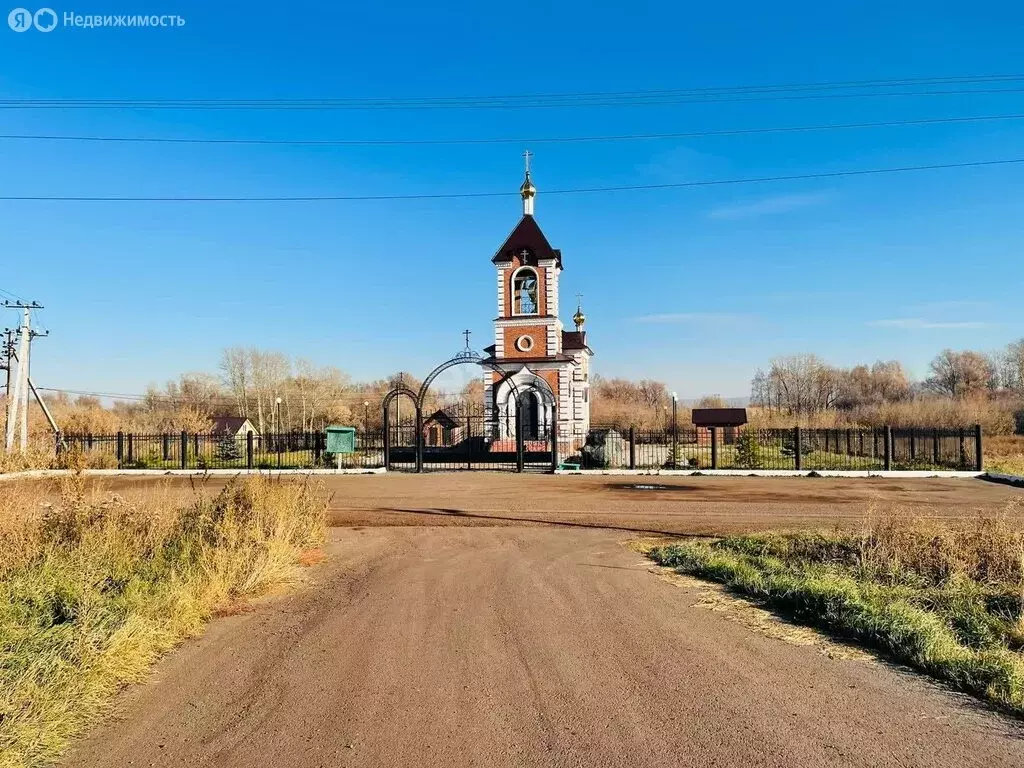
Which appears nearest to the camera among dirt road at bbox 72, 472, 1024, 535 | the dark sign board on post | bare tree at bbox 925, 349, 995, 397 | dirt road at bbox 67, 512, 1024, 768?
dirt road at bbox 67, 512, 1024, 768

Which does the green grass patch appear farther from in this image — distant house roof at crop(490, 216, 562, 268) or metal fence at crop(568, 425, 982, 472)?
distant house roof at crop(490, 216, 562, 268)

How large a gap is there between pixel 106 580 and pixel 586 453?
2327cm

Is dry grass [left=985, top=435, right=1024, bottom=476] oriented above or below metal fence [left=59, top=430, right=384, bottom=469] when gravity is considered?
below

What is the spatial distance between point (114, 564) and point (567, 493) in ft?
41.3

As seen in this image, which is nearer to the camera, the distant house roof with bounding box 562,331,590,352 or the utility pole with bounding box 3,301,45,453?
the utility pole with bounding box 3,301,45,453

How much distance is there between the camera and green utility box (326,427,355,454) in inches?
1001

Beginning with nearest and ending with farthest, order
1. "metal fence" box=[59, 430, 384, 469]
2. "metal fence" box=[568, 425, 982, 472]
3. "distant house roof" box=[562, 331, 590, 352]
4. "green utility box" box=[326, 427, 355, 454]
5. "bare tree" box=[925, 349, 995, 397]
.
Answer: "metal fence" box=[568, 425, 982, 472], "green utility box" box=[326, 427, 355, 454], "metal fence" box=[59, 430, 384, 469], "distant house roof" box=[562, 331, 590, 352], "bare tree" box=[925, 349, 995, 397]

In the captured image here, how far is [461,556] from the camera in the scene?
959 centimetres

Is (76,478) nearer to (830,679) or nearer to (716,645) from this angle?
(716,645)

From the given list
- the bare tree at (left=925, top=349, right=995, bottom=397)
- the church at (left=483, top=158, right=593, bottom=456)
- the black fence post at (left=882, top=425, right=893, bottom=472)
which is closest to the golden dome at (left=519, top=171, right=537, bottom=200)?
the church at (left=483, top=158, right=593, bottom=456)

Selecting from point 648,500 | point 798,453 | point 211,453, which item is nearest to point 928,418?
point 798,453

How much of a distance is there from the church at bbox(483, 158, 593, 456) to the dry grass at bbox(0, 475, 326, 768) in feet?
71.6

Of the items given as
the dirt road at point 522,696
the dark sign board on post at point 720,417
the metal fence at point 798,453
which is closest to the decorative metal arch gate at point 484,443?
Answer: the metal fence at point 798,453

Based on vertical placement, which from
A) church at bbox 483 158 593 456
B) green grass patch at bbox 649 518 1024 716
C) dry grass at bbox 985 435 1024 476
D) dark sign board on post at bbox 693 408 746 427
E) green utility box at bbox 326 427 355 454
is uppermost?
church at bbox 483 158 593 456
